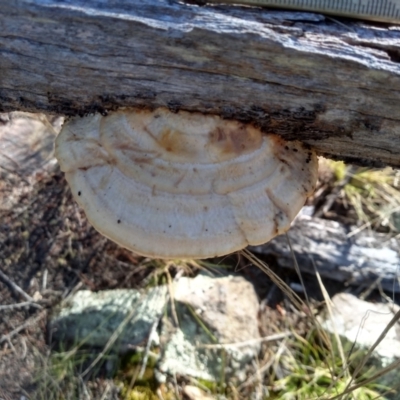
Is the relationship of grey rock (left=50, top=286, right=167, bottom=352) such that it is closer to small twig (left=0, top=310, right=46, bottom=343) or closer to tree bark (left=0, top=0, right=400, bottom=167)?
small twig (left=0, top=310, right=46, bottom=343)

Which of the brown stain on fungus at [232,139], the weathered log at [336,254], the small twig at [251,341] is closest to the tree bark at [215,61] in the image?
the brown stain on fungus at [232,139]

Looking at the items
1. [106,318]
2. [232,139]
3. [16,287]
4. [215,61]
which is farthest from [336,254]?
[16,287]

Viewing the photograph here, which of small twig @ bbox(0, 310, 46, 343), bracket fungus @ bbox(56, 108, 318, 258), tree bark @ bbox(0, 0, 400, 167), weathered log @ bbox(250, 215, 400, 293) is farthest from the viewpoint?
weathered log @ bbox(250, 215, 400, 293)

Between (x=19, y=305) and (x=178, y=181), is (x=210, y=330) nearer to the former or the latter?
(x=19, y=305)

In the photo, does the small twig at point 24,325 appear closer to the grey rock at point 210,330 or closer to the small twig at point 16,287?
the small twig at point 16,287

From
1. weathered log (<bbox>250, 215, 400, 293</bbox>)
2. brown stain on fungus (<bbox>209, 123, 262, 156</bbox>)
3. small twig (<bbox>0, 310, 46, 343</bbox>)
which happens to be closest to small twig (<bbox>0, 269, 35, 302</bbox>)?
small twig (<bbox>0, 310, 46, 343</bbox>)

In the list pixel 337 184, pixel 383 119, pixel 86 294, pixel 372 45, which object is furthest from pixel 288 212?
pixel 337 184
